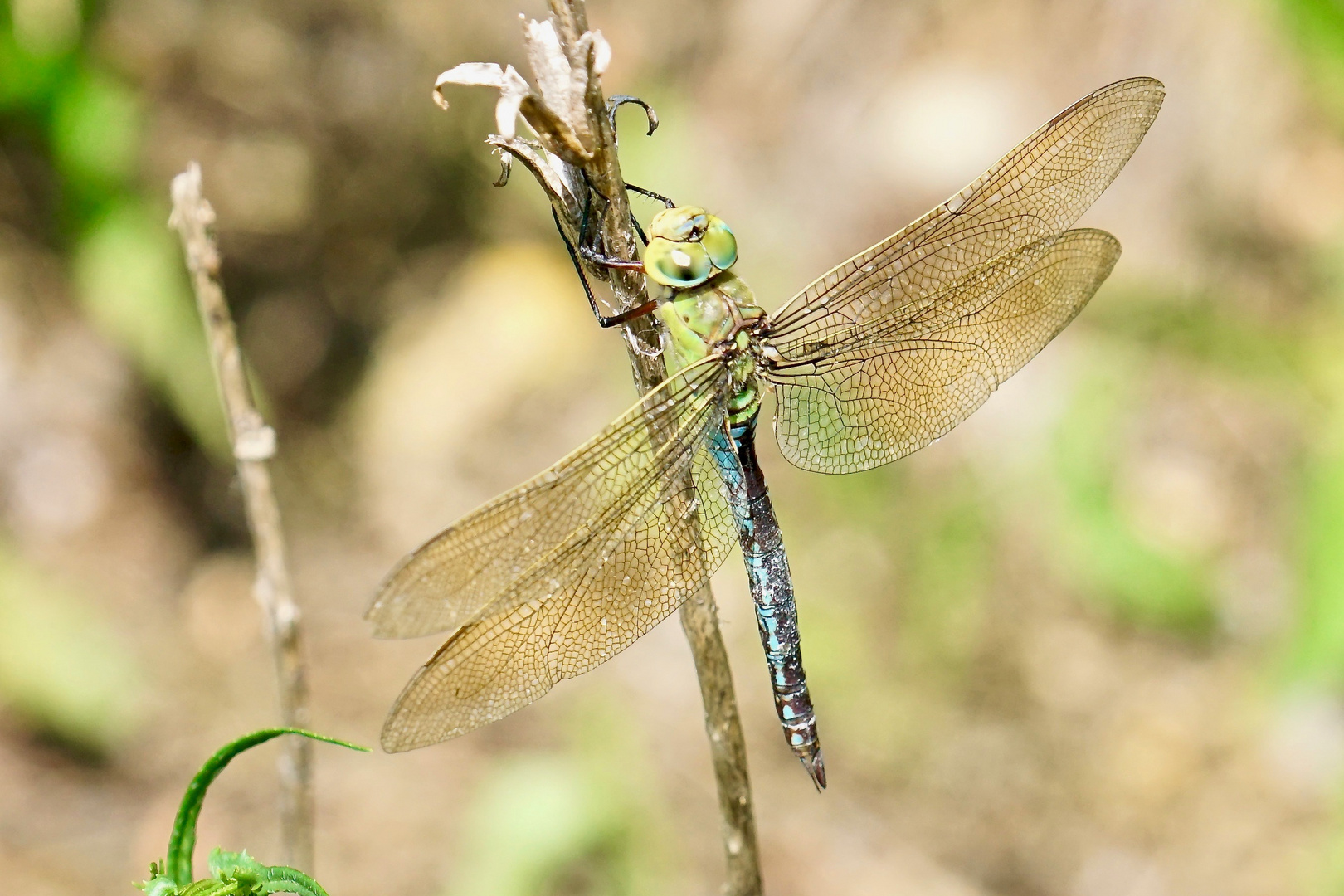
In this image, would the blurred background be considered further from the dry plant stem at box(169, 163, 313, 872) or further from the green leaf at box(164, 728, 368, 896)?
the green leaf at box(164, 728, 368, 896)

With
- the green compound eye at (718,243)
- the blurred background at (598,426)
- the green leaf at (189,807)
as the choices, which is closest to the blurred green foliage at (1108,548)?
the blurred background at (598,426)

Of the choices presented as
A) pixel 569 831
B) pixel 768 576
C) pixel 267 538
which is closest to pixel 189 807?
pixel 267 538

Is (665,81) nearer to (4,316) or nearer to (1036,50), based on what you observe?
(1036,50)

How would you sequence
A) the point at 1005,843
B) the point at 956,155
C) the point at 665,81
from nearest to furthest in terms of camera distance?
the point at 1005,843
the point at 956,155
the point at 665,81

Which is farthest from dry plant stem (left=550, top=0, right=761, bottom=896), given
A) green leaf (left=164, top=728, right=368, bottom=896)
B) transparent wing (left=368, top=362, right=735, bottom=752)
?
green leaf (left=164, top=728, right=368, bottom=896)

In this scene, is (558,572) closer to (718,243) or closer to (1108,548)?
(718,243)

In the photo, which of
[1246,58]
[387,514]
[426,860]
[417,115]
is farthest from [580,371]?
[1246,58]

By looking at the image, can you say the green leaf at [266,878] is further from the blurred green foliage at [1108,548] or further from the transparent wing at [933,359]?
the blurred green foliage at [1108,548]
